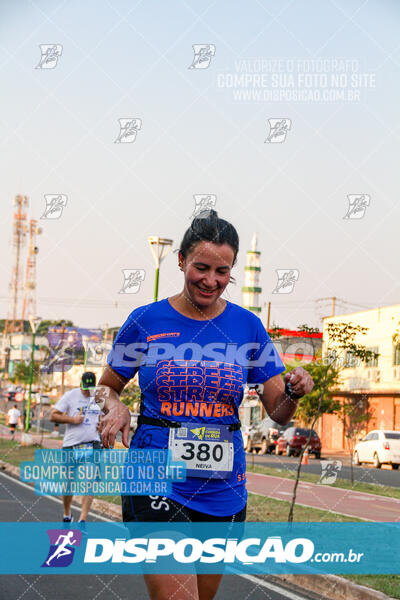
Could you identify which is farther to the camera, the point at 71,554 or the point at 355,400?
the point at 355,400

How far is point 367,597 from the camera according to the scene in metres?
6.91

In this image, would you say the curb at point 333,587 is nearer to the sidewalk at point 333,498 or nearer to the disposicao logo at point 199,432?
the disposicao logo at point 199,432

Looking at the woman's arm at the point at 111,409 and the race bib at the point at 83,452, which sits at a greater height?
the woman's arm at the point at 111,409

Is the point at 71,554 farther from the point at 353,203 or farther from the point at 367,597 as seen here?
the point at 353,203

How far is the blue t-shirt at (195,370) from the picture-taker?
143 inches

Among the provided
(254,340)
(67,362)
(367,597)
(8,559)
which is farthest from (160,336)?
(67,362)

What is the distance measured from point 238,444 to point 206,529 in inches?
14.0

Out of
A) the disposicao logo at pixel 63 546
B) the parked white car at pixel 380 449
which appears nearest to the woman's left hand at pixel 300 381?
the disposicao logo at pixel 63 546

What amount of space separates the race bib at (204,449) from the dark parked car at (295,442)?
34793 mm

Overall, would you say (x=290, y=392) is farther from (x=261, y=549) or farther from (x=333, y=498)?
(x=333, y=498)

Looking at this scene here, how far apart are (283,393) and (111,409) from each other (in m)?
0.71

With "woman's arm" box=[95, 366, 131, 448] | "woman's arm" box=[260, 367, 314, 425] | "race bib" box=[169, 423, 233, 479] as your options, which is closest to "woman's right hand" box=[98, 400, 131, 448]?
"woman's arm" box=[95, 366, 131, 448]

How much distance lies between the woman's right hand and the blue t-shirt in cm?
6

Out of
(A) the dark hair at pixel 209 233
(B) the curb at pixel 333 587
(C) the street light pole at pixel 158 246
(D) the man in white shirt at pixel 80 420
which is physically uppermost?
(C) the street light pole at pixel 158 246
